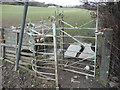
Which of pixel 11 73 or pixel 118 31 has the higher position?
pixel 118 31

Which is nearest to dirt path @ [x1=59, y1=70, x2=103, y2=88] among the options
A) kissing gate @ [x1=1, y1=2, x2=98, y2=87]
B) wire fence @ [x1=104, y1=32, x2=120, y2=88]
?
kissing gate @ [x1=1, y1=2, x2=98, y2=87]

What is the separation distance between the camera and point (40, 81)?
2705 mm

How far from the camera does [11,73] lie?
10.2ft

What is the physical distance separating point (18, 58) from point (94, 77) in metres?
2.09

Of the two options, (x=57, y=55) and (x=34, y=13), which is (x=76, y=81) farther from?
(x=34, y=13)

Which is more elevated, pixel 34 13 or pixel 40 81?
pixel 34 13

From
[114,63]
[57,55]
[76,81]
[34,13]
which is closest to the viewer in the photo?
[114,63]

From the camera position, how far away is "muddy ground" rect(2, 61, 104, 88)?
2.54 metres

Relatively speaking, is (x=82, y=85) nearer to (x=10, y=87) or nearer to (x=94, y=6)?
(x=10, y=87)

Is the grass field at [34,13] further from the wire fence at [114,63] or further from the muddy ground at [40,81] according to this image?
the muddy ground at [40,81]

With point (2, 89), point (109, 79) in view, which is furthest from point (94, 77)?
point (2, 89)

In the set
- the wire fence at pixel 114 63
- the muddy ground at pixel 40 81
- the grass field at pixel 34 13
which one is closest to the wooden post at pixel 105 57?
the wire fence at pixel 114 63

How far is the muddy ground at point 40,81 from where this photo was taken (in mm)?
2543

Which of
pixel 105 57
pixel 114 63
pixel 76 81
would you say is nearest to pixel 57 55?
pixel 76 81
